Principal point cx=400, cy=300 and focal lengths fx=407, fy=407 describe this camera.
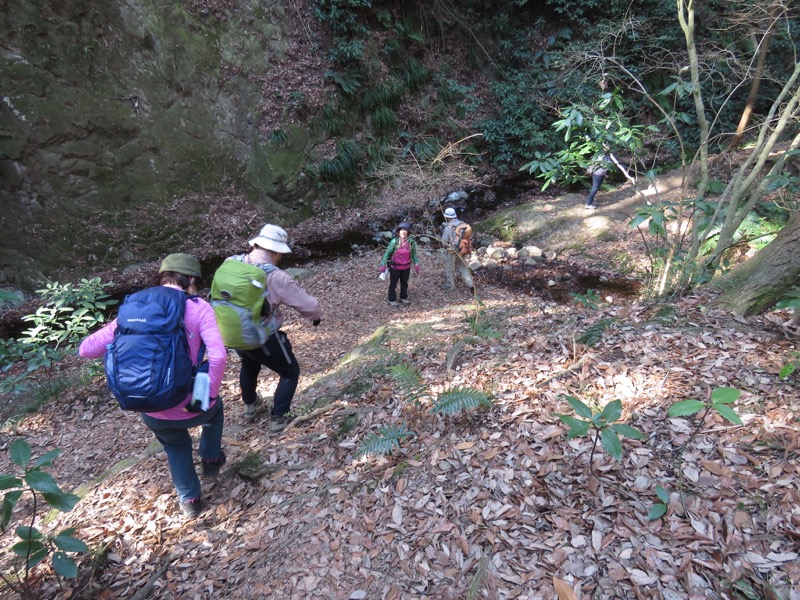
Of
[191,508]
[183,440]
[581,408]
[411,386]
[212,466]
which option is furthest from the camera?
[411,386]

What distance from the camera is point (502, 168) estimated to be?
47.3 feet

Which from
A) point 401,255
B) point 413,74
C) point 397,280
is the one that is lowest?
point 397,280

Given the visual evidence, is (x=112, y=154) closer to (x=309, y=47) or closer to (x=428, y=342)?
(x=309, y=47)

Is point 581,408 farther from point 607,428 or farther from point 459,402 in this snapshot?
point 459,402

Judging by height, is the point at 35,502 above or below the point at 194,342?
below

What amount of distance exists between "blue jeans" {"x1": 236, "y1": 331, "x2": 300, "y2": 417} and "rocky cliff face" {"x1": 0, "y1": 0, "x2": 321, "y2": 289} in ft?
29.7

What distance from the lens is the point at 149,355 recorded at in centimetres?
220

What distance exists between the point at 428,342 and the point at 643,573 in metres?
3.34

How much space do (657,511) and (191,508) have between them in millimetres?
2838

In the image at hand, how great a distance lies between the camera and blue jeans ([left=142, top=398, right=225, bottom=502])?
8.49 feet

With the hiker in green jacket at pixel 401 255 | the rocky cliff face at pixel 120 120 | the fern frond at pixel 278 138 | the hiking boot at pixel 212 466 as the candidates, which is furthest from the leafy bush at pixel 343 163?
the hiking boot at pixel 212 466

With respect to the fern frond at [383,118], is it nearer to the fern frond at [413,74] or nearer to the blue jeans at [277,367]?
the fern frond at [413,74]

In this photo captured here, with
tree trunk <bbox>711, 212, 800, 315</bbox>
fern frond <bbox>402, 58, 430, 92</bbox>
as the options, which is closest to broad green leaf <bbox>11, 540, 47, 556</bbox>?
tree trunk <bbox>711, 212, 800, 315</bbox>

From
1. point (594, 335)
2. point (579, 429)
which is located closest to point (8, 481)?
point (579, 429)
